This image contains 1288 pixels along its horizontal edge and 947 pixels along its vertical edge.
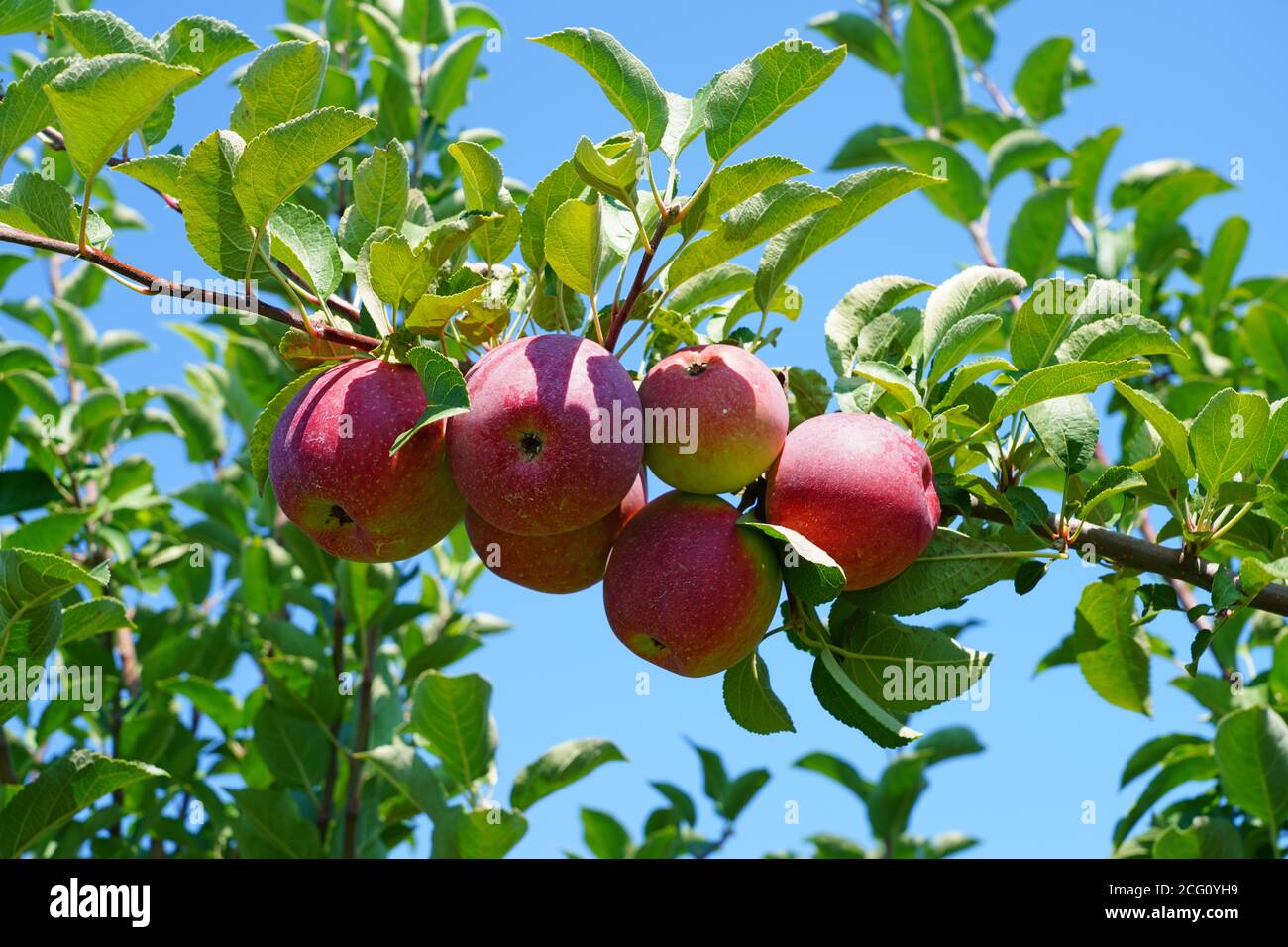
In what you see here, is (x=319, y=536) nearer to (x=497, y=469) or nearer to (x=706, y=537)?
(x=497, y=469)

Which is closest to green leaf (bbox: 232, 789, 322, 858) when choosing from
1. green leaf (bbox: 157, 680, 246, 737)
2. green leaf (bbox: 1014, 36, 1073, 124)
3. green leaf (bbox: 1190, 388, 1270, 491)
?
green leaf (bbox: 157, 680, 246, 737)

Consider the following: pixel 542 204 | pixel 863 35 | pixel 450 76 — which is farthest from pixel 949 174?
pixel 542 204

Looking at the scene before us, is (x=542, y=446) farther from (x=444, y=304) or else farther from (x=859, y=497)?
(x=859, y=497)

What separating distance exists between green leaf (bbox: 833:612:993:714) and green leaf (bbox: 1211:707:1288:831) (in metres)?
1.21

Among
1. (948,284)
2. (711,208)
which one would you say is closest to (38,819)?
(711,208)

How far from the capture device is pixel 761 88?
1494 millimetres

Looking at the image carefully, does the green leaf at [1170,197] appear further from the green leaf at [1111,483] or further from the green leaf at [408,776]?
the green leaf at [408,776]

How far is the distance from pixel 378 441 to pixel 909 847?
10.3 feet

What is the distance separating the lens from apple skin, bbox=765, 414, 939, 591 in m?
1.50

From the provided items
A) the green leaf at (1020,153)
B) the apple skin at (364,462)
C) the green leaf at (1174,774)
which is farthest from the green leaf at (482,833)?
the green leaf at (1020,153)

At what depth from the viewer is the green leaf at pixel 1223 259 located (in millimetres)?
3654

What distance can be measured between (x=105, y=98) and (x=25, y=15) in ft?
2.01

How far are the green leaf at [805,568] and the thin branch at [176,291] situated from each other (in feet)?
1.95

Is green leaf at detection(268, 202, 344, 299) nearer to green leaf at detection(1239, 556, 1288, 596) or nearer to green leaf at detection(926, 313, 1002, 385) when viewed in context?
green leaf at detection(926, 313, 1002, 385)
